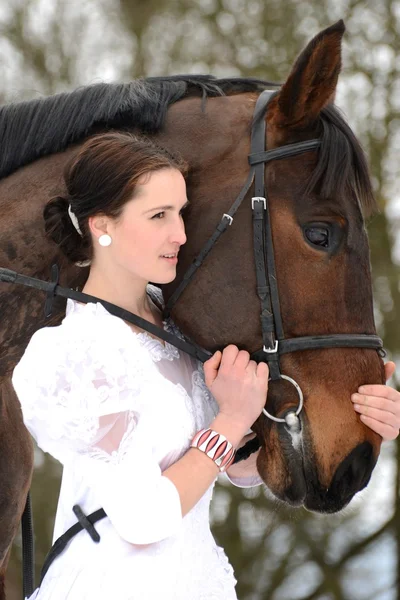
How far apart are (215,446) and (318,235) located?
1.79ft

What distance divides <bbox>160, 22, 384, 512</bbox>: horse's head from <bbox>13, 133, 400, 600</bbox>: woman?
79 millimetres

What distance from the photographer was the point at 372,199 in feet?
6.46

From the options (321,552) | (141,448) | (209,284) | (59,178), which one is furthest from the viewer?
(321,552)

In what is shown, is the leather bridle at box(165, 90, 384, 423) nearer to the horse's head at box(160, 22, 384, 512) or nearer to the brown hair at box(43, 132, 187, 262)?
the horse's head at box(160, 22, 384, 512)

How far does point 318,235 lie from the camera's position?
1.83 metres

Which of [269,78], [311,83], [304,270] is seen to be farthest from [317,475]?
[269,78]

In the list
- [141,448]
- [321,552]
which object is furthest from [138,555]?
[321,552]

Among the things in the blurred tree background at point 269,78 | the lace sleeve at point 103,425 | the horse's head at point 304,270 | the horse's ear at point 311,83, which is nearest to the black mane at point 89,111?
the horse's head at point 304,270

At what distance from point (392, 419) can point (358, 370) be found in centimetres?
13

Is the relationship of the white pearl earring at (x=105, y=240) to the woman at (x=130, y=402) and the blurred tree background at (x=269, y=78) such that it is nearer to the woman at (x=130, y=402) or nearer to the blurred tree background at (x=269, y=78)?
the woman at (x=130, y=402)

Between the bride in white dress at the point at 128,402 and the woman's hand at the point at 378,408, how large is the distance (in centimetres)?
21

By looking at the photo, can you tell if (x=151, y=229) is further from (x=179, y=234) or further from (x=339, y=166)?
(x=339, y=166)

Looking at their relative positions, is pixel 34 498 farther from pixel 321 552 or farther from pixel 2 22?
pixel 2 22

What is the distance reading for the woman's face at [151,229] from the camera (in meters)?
1.71
